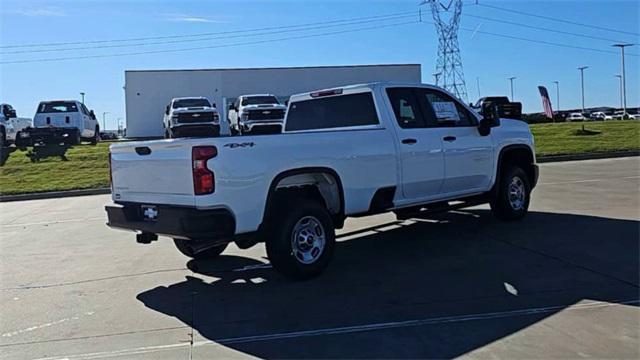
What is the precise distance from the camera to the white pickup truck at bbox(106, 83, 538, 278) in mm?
5605

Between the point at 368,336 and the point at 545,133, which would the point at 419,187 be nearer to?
the point at 368,336

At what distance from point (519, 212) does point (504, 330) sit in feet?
16.5

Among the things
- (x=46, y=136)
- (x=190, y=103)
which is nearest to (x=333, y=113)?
(x=190, y=103)

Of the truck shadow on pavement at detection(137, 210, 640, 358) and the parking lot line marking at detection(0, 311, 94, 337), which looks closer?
the truck shadow on pavement at detection(137, 210, 640, 358)

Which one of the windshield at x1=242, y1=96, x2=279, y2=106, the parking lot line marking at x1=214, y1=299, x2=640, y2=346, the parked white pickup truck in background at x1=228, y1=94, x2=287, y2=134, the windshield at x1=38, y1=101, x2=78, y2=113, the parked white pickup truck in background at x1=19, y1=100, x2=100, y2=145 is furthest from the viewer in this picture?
the windshield at x1=242, y1=96, x2=279, y2=106

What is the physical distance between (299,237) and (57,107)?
23.7 m

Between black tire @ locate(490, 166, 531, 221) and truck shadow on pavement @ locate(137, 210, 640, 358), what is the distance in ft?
2.22

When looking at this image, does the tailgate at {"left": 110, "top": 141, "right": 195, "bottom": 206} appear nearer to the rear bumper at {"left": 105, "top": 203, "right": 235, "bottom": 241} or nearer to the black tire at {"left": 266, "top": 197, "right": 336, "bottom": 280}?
the rear bumper at {"left": 105, "top": 203, "right": 235, "bottom": 241}

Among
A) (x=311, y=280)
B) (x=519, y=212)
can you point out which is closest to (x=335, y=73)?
(x=519, y=212)

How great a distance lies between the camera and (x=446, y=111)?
8281 mm

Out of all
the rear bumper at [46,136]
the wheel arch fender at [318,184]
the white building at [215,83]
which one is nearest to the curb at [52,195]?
the rear bumper at [46,136]

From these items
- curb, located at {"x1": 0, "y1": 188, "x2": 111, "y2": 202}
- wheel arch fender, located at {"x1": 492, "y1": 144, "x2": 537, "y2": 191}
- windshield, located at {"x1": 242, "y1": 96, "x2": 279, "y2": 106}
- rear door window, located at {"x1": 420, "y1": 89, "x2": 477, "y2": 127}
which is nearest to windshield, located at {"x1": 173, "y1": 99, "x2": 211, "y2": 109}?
windshield, located at {"x1": 242, "y1": 96, "x2": 279, "y2": 106}

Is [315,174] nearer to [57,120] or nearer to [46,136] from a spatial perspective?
[46,136]

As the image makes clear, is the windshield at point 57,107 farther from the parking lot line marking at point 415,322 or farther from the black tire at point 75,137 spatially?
the parking lot line marking at point 415,322
